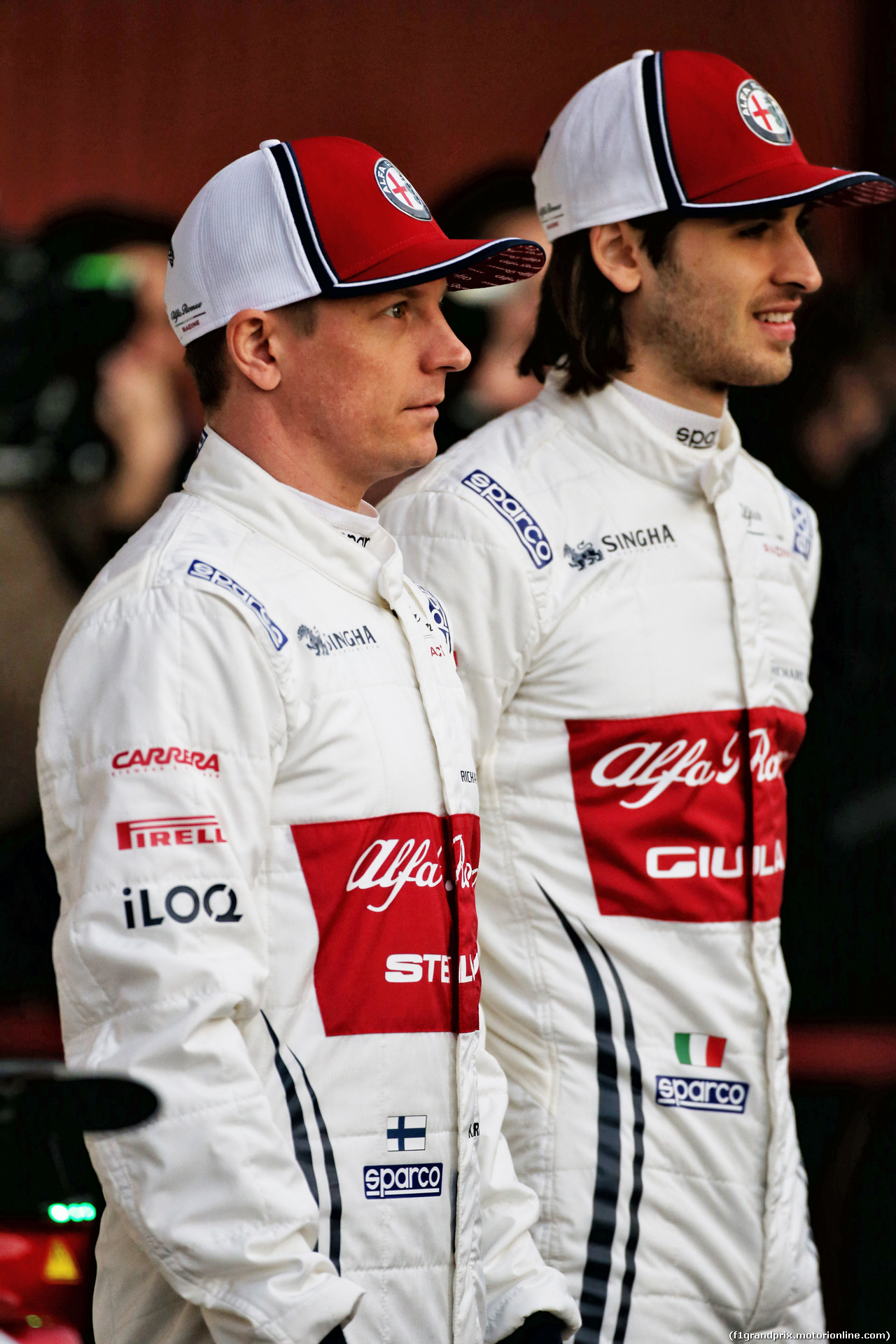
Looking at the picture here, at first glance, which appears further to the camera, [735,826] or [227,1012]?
[735,826]

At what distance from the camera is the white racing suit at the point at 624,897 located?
6.79 feet

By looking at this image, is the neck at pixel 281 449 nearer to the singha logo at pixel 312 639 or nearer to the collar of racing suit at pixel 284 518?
the collar of racing suit at pixel 284 518

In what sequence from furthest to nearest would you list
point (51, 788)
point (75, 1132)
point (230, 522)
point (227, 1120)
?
point (230, 522) < point (51, 788) < point (227, 1120) < point (75, 1132)

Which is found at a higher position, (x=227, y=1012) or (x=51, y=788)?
(x=51, y=788)

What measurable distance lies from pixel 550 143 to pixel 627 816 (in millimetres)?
1019

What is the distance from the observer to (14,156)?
2877mm

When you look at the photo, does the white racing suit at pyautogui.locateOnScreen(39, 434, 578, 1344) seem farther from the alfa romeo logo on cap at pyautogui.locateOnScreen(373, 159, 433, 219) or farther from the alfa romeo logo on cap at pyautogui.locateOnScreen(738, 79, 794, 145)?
the alfa romeo logo on cap at pyautogui.locateOnScreen(738, 79, 794, 145)

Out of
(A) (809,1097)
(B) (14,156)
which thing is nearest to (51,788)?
(B) (14,156)

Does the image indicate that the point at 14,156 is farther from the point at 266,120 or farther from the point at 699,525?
the point at 699,525

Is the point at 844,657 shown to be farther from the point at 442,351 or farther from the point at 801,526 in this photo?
the point at 442,351

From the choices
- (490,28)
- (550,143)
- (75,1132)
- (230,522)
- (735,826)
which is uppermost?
(490,28)

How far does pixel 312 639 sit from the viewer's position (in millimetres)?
1655

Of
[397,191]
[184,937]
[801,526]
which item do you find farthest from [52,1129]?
[801,526]

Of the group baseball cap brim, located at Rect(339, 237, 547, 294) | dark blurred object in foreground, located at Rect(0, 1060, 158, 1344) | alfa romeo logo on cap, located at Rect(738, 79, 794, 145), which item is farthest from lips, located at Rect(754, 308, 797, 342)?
dark blurred object in foreground, located at Rect(0, 1060, 158, 1344)
